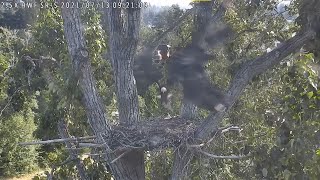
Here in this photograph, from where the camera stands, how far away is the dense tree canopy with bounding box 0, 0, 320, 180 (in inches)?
113

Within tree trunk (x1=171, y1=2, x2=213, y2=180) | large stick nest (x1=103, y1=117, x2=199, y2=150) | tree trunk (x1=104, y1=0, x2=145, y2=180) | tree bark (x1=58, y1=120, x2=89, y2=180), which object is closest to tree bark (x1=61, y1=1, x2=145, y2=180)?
tree trunk (x1=104, y1=0, x2=145, y2=180)

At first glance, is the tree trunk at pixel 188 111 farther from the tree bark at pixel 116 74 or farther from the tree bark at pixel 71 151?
the tree bark at pixel 71 151

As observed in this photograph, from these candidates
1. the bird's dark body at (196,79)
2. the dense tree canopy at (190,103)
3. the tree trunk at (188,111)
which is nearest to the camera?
the dense tree canopy at (190,103)

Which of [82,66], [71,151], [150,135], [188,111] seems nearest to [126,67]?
[82,66]

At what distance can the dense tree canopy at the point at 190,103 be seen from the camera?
2.88 m

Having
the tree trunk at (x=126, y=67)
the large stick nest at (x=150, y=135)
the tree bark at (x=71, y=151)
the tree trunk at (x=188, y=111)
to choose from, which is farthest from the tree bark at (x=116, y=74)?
the tree bark at (x=71, y=151)

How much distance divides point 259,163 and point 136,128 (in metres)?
1.71

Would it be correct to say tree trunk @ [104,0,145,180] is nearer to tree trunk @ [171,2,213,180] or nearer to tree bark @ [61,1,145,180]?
tree bark @ [61,1,145,180]

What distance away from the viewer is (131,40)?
4.41 metres

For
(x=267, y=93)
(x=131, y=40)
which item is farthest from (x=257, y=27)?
(x=131, y=40)

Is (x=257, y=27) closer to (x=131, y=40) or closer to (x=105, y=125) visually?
(x=131, y=40)

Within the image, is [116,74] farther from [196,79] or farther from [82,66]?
[196,79]

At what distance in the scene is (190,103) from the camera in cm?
471

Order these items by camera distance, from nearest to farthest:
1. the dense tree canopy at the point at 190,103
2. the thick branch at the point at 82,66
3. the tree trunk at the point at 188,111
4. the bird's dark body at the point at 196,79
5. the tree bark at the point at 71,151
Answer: the dense tree canopy at the point at 190,103
the bird's dark body at the point at 196,79
the thick branch at the point at 82,66
the tree trunk at the point at 188,111
the tree bark at the point at 71,151
